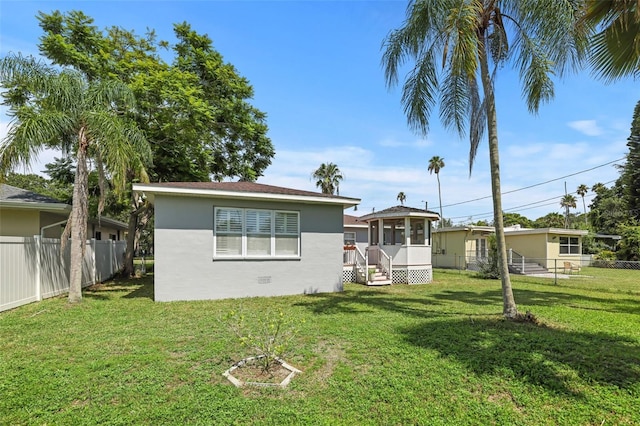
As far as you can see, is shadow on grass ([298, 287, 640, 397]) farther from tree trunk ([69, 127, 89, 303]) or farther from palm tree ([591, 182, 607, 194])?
palm tree ([591, 182, 607, 194])

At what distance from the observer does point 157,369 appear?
12.9 feet

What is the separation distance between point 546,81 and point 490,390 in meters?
6.24

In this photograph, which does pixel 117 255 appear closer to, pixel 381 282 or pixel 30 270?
pixel 30 270

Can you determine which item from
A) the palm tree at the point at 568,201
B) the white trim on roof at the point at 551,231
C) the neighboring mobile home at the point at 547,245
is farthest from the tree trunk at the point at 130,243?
the palm tree at the point at 568,201

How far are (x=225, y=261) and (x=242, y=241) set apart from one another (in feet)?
2.46

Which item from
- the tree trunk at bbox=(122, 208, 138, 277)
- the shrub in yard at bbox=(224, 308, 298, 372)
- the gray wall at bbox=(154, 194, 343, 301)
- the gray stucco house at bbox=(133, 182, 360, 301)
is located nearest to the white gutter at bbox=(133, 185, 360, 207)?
the gray stucco house at bbox=(133, 182, 360, 301)

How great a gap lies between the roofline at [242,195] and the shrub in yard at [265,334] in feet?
10.6

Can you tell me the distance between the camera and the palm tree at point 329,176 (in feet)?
118

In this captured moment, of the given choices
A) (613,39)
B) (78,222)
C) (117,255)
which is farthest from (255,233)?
(117,255)

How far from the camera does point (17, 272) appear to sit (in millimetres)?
7523

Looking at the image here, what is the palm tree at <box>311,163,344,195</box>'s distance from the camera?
118 feet

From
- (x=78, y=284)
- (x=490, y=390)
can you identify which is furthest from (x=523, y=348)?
(x=78, y=284)

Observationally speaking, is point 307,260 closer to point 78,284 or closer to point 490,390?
point 78,284

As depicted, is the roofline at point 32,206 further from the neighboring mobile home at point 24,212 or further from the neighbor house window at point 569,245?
the neighbor house window at point 569,245
